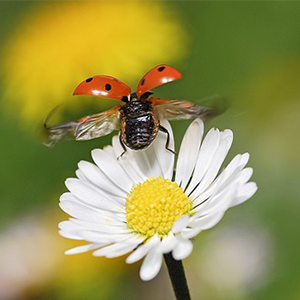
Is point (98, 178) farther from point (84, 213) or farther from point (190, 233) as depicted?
point (190, 233)

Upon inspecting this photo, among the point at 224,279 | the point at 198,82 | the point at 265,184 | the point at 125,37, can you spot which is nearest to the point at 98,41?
the point at 125,37

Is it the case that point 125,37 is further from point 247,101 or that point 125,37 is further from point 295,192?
point 295,192

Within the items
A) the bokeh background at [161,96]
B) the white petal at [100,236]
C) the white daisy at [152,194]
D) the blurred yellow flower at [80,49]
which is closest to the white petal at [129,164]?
the white daisy at [152,194]

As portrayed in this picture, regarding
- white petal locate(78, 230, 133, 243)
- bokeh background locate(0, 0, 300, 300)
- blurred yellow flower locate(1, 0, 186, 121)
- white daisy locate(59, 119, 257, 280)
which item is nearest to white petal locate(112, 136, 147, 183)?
white daisy locate(59, 119, 257, 280)

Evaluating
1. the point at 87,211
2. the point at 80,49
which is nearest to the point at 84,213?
the point at 87,211

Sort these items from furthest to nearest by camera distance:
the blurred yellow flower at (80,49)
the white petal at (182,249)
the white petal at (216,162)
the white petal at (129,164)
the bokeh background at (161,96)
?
the blurred yellow flower at (80,49)
the bokeh background at (161,96)
the white petal at (129,164)
the white petal at (216,162)
the white petal at (182,249)

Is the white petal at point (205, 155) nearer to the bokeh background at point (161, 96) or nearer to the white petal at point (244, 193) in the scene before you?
the white petal at point (244, 193)

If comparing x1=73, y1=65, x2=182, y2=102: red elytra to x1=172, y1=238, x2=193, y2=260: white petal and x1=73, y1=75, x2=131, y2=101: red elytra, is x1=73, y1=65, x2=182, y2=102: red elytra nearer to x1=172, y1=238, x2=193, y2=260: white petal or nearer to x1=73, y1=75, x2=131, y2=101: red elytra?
x1=73, y1=75, x2=131, y2=101: red elytra
